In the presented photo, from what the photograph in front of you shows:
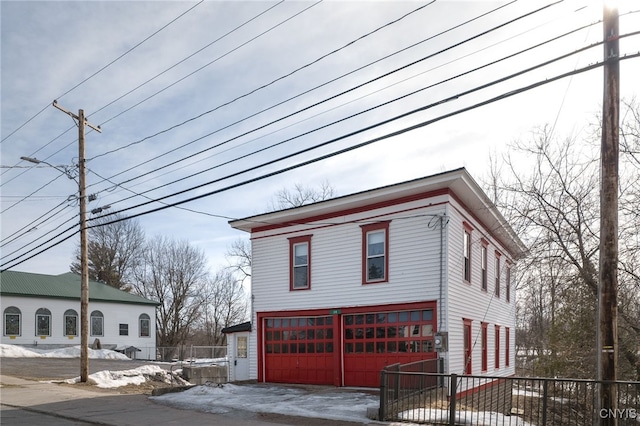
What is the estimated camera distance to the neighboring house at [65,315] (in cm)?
4050

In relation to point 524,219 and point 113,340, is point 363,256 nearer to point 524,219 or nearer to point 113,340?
point 524,219

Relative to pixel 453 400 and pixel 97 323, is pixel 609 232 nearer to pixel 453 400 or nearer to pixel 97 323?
pixel 453 400

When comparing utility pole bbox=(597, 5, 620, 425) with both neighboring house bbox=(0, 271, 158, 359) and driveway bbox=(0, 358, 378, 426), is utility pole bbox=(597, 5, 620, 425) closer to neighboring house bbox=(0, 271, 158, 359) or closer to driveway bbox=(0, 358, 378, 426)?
driveway bbox=(0, 358, 378, 426)

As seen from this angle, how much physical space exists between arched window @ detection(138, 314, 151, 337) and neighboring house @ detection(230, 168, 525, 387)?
30.3 metres

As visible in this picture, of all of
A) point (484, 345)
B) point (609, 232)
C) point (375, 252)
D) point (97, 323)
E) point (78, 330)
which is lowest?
point (78, 330)

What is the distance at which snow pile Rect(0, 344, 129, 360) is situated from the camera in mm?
35894

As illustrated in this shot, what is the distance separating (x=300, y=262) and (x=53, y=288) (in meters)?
31.0

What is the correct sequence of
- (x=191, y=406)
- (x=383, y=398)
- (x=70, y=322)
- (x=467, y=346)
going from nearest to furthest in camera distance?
1. (x=383, y=398)
2. (x=191, y=406)
3. (x=467, y=346)
4. (x=70, y=322)

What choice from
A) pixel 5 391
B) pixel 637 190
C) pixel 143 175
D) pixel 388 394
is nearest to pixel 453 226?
pixel 637 190

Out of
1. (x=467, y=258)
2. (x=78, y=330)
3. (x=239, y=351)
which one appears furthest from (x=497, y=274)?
(x=78, y=330)

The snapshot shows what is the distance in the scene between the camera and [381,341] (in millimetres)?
18609

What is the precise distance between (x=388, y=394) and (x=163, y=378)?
1708 cm

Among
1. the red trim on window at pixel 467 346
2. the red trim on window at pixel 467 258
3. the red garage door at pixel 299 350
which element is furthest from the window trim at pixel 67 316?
the red trim on window at pixel 467 258

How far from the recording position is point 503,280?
87.9 ft
